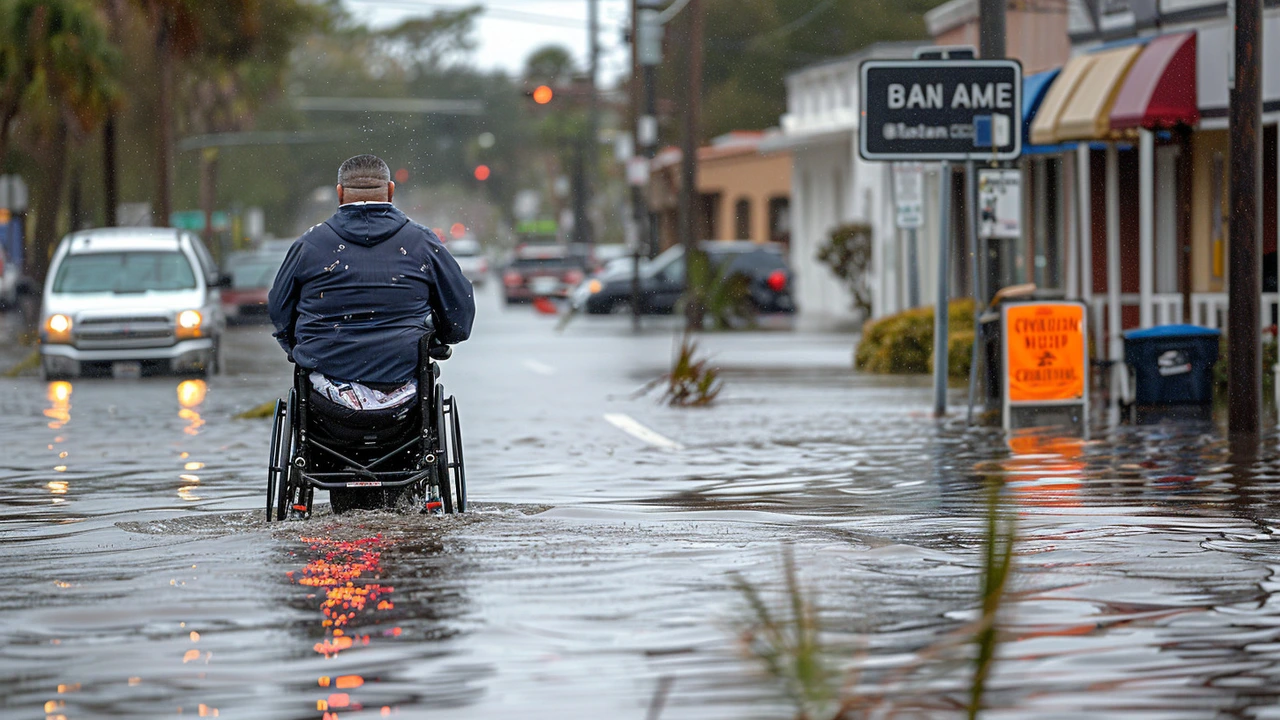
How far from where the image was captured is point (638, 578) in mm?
8789

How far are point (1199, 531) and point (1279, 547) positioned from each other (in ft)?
2.08

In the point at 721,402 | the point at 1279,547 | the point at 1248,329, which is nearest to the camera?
the point at 1279,547

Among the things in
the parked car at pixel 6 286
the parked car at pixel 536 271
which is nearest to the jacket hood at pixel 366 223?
the parked car at pixel 536 271

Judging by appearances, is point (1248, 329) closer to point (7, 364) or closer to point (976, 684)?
point (976, 684)

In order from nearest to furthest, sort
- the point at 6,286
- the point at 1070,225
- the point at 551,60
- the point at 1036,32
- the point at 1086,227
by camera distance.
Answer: the point at 1086,227 < the point at 1070,225 < the point at 1036,32 < the point at 6,286 < the point at 551,60

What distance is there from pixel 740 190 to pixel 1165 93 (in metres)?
44.1

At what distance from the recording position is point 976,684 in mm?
5184

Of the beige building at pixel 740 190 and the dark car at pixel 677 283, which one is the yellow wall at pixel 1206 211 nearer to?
the dark car at pixel 677 283

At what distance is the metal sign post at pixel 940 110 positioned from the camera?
18125 millimetres

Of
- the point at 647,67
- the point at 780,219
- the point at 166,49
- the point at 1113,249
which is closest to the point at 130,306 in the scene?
the point at 1113,249

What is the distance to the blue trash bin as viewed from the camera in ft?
59.6

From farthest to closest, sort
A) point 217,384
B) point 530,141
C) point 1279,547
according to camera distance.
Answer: point 530,141
point 217,384
point 1279,547

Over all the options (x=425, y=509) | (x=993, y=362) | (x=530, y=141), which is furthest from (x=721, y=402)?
(x=530, y=141)

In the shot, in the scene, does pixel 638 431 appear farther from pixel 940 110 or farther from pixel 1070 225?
pixel 1070 225
